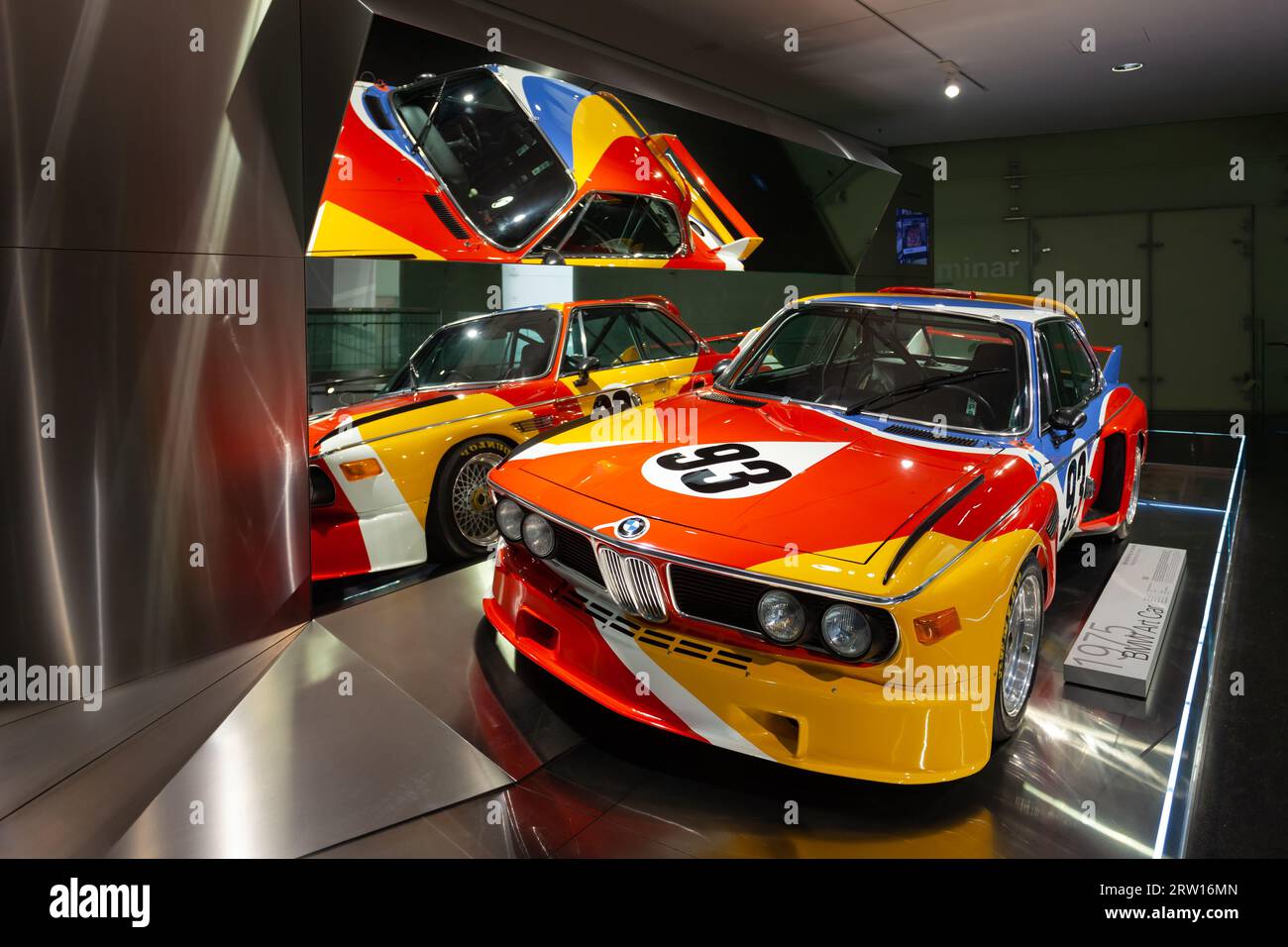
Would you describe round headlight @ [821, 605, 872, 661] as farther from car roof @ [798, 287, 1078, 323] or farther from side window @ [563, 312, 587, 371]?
side window @ [563, 312, 587, 371]

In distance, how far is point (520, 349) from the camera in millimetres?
4219

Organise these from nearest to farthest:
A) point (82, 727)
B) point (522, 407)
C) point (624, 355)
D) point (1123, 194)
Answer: point (82, 727) < point (522, 407) < point (624, 355) < point (1123, 194)

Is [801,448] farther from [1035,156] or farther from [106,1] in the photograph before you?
[1035,156]

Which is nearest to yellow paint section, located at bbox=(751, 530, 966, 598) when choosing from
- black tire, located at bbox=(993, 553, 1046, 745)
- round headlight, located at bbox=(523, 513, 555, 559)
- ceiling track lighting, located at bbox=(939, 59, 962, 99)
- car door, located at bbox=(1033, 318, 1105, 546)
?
black tire, located at bbox=(993, 553, 1046, 745)

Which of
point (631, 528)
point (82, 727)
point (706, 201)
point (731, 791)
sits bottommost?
point (731, 791)

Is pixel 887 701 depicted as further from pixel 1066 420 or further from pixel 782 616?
pixel 1066 420

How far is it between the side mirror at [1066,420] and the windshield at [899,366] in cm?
13

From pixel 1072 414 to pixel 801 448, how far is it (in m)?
1.12

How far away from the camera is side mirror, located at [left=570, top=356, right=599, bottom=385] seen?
4.40 meters

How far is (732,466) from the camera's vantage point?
279 centimetres

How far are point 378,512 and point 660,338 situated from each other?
2.04 m

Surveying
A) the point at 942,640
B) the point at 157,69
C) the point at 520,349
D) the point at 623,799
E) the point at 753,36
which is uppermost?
the point at 753,36

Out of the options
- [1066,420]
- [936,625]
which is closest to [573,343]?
[1066,420]

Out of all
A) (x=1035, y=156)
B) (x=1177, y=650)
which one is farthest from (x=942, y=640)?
(x=1035, y=156)
